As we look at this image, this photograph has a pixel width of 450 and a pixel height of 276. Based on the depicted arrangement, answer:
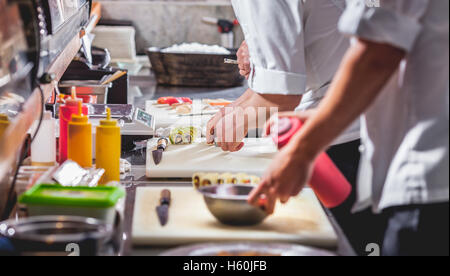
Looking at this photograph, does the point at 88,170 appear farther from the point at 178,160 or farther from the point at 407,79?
the point at 407,79

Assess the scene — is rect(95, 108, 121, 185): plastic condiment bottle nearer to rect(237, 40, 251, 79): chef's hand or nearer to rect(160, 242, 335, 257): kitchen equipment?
rect(160, 242, 335, 257): kitchen equipment

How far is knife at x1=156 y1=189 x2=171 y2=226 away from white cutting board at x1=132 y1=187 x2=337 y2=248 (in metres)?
0.01

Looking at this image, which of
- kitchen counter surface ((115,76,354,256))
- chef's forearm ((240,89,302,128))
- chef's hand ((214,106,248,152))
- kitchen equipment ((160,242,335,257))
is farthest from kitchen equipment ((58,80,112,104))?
kitchen equipment ((160,242,335,257))

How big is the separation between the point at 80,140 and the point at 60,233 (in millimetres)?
663

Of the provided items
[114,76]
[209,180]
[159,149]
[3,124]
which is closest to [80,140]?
[3,124]

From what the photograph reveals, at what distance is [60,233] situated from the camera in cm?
107

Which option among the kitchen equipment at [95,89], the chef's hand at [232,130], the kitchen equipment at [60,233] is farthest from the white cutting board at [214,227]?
the kitchen equipment at [95,89]

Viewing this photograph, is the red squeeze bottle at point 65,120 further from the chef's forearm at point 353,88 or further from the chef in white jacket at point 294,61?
the chef's forearm at point 353,88

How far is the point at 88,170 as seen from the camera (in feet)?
5.57

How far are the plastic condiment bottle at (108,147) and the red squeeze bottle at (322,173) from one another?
1.64 ft

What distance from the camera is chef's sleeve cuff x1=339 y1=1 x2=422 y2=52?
115 cm

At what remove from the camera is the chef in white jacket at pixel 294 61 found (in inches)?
74.4

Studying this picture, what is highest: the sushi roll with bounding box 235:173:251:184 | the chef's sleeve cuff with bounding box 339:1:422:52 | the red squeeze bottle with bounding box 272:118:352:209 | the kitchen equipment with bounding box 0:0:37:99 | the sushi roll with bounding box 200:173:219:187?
the chef's sleeve cuff with bounding box 339:1:422:52
